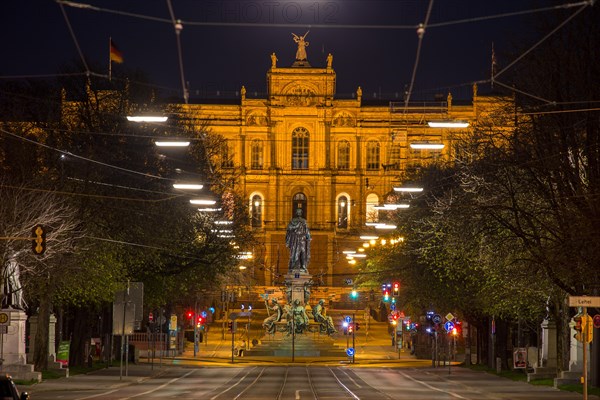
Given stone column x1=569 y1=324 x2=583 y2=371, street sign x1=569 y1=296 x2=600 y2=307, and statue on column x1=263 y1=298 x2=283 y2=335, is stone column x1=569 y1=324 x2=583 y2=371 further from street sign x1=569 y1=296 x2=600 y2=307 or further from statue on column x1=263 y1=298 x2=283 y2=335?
statue on column x1=263 y1=298 x2=283 y2=335

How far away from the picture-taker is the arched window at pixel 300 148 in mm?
171375

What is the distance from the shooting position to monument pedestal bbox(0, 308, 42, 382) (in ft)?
166

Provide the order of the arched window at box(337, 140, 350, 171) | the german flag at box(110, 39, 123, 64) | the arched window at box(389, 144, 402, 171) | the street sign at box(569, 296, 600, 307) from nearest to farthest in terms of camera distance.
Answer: the street sign at box(569, 296, 600, 307) < the german flag at box(110, 39, 123, 64) < the arched window at box(389, 144, 402, 171) < the arched window at box(337, 140, 350, 171)

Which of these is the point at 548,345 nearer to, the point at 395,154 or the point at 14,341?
the point at 14,341

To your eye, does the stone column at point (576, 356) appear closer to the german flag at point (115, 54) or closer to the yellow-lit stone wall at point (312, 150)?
the german flag at point (115, 54)

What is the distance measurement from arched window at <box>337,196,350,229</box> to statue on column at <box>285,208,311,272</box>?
238 ft

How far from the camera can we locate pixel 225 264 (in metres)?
79.9

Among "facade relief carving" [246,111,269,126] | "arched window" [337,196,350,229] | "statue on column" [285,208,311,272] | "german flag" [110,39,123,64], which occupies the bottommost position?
"statue on column" [285,208,311,272]

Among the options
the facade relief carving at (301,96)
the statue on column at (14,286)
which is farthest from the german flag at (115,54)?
the facade relief carving at (301,96)

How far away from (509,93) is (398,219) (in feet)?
140

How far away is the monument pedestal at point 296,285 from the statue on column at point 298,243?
825mm

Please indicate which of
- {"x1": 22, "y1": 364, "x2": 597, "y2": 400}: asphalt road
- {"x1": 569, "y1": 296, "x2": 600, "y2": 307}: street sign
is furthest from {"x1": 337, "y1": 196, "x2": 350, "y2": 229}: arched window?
{"x1": 569, "y1": 296, "x2": 600, "y2": 307}: street sign

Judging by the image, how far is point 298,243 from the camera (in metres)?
96.7

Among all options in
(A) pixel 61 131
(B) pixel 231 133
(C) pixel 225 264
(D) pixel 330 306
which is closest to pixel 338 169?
(B) pixel 231 133
